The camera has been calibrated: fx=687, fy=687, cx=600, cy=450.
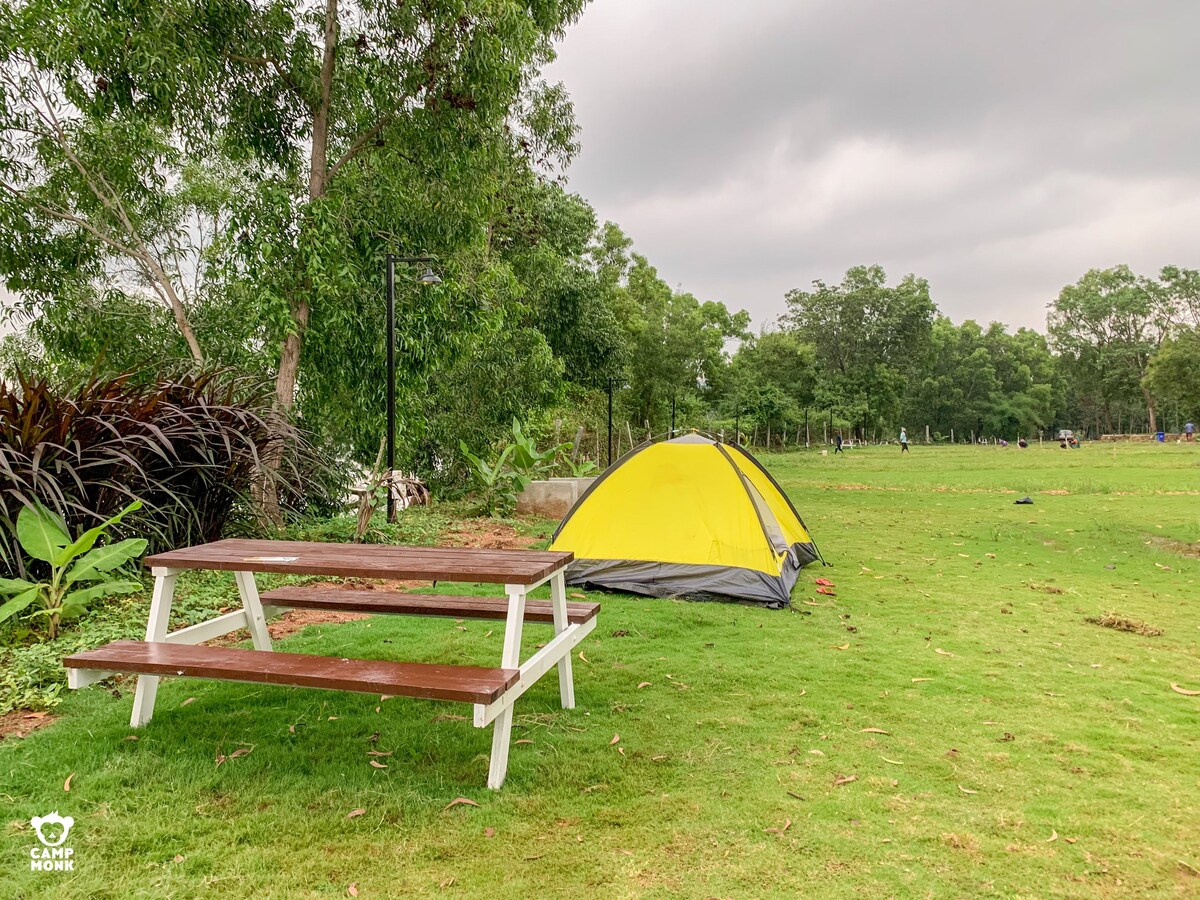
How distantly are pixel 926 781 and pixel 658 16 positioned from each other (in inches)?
428

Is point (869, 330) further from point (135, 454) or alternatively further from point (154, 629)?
point (154, 629)

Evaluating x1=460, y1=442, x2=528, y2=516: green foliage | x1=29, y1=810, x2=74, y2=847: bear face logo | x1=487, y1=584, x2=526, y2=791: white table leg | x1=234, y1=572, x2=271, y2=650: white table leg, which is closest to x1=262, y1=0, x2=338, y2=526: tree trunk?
x1=460, y1=442, x2=528, y2=516: green foliage

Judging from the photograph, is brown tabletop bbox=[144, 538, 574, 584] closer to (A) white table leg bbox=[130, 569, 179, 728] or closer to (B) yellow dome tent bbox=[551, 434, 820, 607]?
(A) white table leg bbox=[130, 569, 179, 728]

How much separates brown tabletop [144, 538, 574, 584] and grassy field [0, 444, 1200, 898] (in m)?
0.76

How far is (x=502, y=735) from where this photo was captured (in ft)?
8.52

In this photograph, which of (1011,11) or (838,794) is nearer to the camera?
(838,794)

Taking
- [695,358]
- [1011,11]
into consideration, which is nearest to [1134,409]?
[695,358]

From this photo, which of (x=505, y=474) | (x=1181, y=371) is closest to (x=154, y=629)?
(x=505, y=474)

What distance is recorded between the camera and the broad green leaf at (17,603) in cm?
333

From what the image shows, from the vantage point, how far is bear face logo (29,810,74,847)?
7.18 feet

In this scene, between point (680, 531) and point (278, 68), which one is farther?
point (278, 68)

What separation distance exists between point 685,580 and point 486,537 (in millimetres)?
3274

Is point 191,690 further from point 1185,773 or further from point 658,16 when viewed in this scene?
point 658,16

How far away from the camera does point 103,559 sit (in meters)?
3.78
